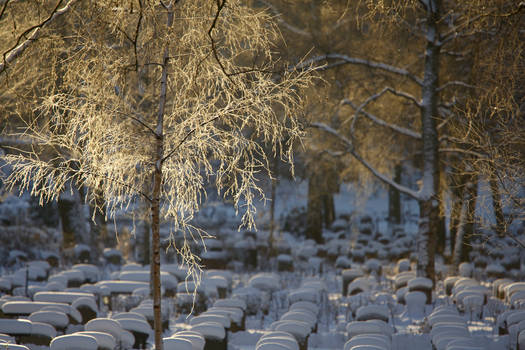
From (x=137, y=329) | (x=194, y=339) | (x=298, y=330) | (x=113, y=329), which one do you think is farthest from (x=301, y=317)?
(x=113, y=329)

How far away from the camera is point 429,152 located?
10.1m

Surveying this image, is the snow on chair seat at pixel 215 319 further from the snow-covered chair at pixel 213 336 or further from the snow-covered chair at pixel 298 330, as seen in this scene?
the snow-covered chair at pixel 298 330

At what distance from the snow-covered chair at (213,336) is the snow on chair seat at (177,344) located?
99 cm

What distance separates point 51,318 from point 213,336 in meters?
2.19

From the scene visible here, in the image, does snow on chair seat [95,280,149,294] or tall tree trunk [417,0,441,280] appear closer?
snow on chair seat [95,280,149,294]

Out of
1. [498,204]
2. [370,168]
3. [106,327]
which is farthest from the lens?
[370,168]

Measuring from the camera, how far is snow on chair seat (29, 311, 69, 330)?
6406 millimetres

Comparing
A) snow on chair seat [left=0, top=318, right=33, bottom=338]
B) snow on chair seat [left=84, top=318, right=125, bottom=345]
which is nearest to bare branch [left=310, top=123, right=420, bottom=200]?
snow on chair seat [left=84, top=318, right=125, bottom=345]

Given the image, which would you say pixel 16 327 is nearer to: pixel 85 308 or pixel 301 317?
pixel 85 308

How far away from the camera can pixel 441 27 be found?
10.9m

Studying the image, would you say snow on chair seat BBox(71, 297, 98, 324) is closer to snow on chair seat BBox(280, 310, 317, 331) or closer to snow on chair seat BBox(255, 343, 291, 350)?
snow on chair seat BBox(280, 310, 317, 331)

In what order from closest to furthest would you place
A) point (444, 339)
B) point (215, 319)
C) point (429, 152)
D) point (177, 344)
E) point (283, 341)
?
point (177, 344) → point (283, 341) → point (444, 339) → point (215, 319) → point (429, 152)

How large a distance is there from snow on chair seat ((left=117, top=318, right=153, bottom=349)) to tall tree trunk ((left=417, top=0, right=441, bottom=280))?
615cm

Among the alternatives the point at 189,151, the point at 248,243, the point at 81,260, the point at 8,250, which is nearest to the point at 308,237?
the point at 248,243
